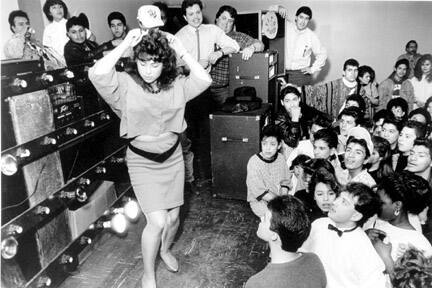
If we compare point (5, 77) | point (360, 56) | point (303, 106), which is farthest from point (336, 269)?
point (360, 56)

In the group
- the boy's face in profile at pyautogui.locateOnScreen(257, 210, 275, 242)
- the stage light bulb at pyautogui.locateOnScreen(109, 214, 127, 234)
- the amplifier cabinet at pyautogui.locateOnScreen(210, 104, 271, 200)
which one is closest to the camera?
the boy's face in profile at pyautogui.locateOnScreen(257, 210, 275, 242)

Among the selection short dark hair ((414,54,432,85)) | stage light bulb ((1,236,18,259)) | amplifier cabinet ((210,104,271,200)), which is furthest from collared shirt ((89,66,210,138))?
short dark hair ((414,54,432,85))

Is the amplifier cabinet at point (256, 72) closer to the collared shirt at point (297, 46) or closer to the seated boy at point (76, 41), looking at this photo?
the collared shirt at point (297, 46)

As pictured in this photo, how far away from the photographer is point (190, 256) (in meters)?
3.01

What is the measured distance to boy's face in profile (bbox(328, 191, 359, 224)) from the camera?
6.89 ft

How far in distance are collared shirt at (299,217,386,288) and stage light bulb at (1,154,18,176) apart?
166 cm

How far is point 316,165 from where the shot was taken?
9.77ft

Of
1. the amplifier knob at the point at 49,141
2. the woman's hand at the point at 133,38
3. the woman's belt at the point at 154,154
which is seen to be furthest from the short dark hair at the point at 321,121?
the amplifier knob at the point at 49,141

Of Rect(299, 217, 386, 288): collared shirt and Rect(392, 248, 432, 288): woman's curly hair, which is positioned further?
Rect(299, 217, 386, 288): collared shirt

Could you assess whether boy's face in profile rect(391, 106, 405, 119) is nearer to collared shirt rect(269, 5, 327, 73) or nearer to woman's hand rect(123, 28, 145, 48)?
collared shirt rect(269, 5, 327, 73)

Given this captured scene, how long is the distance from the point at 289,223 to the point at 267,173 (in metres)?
1.66

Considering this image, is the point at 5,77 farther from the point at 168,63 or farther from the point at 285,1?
the point at 285,1

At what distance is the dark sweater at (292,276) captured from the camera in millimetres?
1670

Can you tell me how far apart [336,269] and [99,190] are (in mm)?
1833
